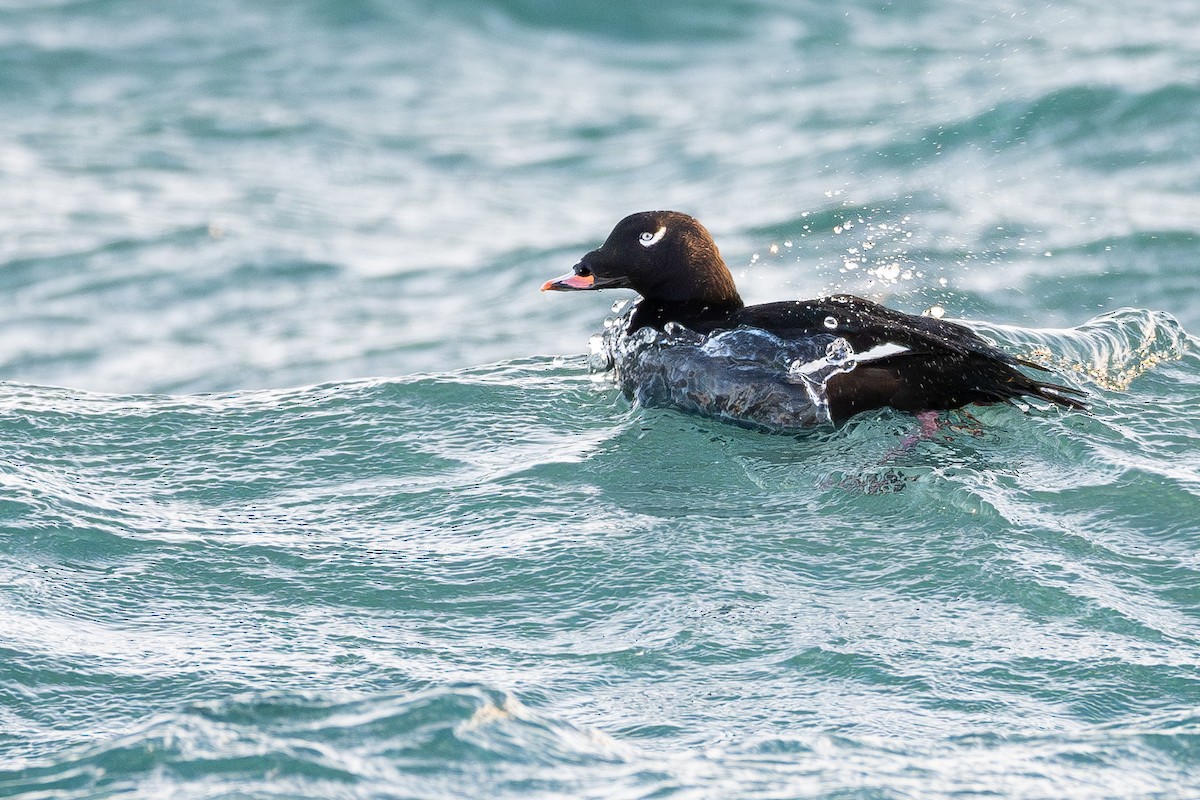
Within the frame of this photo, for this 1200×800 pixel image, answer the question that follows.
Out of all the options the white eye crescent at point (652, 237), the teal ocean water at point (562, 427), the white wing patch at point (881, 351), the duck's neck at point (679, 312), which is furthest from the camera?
the white eye crescent at point (652, 237)

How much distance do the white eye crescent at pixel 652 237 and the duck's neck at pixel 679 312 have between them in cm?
27

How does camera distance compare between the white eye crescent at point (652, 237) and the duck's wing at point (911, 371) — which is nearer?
the duck's wing at point (911, 371)

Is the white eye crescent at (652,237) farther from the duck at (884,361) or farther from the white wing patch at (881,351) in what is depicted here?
the white wing patch at (881,351)

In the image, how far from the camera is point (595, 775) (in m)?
3.28

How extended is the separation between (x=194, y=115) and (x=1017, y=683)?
9.49 m

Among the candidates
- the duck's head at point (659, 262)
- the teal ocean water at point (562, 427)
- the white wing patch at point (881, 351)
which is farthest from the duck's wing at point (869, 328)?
the duck's head at point (659, 262)

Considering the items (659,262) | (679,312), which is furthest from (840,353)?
(659,262)

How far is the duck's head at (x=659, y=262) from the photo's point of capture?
6391mm

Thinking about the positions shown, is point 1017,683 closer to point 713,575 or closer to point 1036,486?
point 713,575

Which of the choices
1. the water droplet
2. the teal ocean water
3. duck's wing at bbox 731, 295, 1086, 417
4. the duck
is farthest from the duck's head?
the water droplet

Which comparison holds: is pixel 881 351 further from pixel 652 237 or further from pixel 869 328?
pixel 652 237

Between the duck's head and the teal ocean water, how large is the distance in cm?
50

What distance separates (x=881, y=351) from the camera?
556cm

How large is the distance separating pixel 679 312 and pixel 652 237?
1.12 feet
